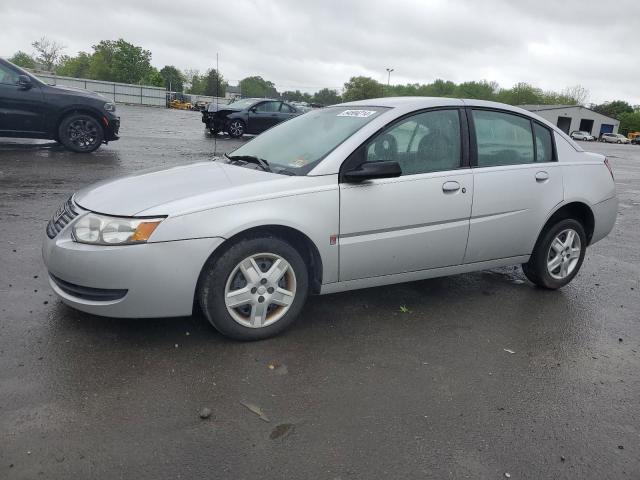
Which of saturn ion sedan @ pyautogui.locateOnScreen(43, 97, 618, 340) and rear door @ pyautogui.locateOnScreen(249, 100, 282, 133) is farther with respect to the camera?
rear door @ pyautogui.locateOnScreen(249, 100, 282, 133)

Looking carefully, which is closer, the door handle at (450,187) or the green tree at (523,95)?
the door handle at (450,187)

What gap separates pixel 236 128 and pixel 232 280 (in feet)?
56.2

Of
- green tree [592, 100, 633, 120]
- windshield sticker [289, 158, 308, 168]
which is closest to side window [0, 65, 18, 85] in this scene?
windshield sticker [289, 158, 308, 168]

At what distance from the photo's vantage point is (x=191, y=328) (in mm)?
3867

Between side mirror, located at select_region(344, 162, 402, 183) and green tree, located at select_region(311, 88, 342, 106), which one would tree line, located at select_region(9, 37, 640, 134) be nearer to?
green tree, located at select_region(311, 88, 342, 106)

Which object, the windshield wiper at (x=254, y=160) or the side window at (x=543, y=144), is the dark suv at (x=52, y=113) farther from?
the side window at (x=543, y=144)

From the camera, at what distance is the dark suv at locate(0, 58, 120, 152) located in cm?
1042

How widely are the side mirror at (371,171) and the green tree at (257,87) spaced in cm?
13363

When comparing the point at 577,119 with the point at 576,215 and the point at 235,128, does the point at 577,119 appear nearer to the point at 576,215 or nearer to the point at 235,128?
the point at 235,128

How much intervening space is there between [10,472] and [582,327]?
3.99 m

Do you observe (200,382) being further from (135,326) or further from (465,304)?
(465,304)

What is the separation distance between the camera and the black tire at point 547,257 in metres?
5.03

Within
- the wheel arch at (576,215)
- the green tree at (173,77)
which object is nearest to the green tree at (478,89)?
the green tree at (173,77)

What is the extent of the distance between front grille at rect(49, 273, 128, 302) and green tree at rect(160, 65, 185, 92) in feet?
383
